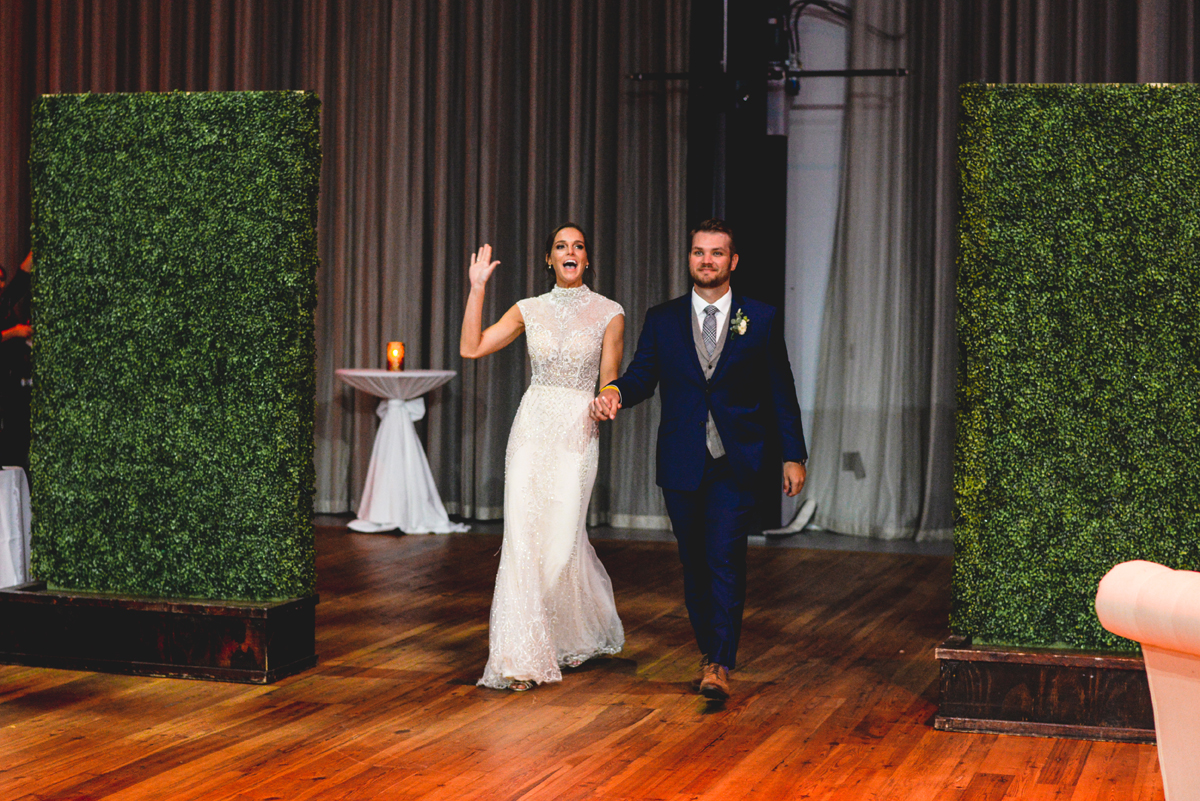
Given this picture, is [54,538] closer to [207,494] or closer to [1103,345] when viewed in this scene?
[207,494]

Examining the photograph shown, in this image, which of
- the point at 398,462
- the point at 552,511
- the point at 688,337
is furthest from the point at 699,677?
the point at 398,462

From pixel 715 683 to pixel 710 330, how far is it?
1099 mm

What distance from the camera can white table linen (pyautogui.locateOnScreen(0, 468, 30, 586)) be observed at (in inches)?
211

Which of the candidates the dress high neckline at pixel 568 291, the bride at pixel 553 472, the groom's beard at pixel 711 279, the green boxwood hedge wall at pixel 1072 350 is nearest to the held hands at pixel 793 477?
the green boxwood hedge wall at pixel 1072 350

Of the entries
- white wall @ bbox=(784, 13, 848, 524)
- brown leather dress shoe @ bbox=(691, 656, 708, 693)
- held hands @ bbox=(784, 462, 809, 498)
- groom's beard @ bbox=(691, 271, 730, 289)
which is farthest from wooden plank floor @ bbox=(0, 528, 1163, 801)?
white wall @ bbox=(784, 13, 848, 524)

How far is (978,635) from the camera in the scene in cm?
372

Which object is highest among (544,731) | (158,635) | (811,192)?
(811,192)

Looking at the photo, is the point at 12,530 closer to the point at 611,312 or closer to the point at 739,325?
the point at 611,312

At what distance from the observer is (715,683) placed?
3891 millimetres

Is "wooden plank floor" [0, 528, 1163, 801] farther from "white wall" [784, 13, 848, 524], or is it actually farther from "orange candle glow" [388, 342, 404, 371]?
"white wall" [784, 13, 848, 524]

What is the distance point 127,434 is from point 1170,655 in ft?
11.6

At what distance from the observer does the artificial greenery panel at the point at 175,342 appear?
4211 mm

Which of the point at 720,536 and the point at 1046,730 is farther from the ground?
the point at 720,536

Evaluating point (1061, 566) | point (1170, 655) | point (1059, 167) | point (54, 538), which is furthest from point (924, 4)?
point (1170, 655)
